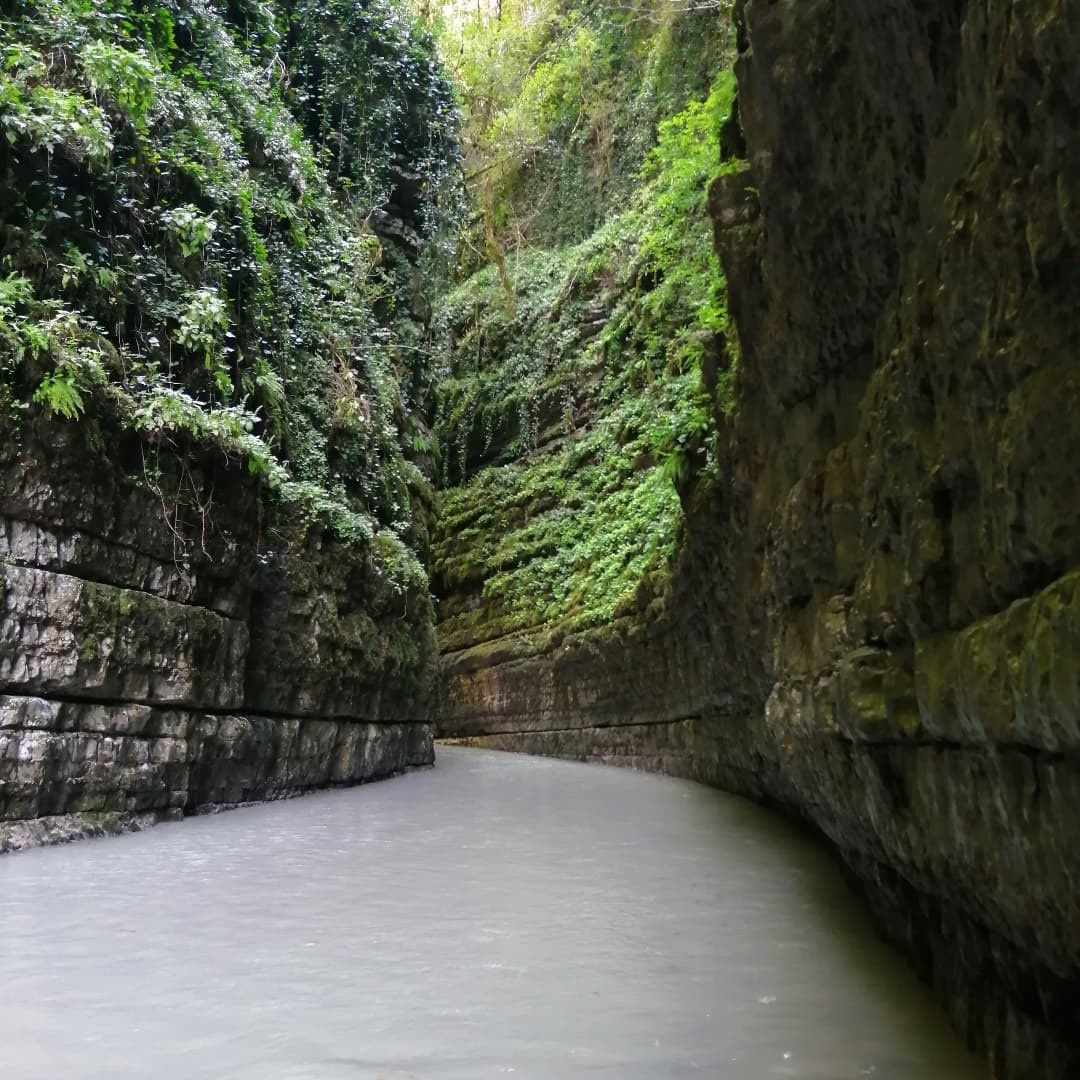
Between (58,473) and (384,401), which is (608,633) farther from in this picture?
(58,473)

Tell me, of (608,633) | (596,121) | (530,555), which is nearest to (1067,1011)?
(608,633)

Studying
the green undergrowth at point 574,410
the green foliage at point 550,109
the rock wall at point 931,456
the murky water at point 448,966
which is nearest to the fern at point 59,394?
the murky water at point 448,966

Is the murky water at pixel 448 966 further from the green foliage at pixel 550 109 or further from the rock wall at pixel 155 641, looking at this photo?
the green foliage at pixel 550 109

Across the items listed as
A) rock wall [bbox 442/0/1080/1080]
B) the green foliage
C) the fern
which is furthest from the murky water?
the green foliage

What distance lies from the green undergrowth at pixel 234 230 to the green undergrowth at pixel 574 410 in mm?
4206

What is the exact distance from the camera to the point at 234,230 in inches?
396

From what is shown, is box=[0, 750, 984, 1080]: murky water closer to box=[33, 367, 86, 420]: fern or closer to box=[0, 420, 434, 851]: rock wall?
box=[0, 420, 434, 851]: rock wall

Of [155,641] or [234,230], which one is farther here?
[234,230]

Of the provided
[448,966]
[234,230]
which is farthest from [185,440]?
[448,966]

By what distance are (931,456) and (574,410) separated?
64.6 ft

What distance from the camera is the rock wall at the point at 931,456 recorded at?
198 centimetres

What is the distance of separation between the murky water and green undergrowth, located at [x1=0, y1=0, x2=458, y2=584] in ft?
12.2

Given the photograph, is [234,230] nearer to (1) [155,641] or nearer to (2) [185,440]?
(2) [185,440]

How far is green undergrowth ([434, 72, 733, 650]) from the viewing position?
15.6 metres
